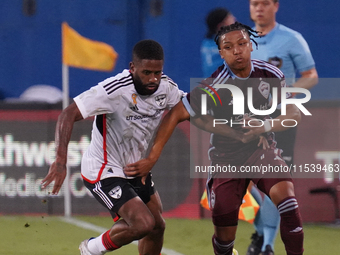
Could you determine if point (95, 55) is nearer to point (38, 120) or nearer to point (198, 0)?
point (38, 120)

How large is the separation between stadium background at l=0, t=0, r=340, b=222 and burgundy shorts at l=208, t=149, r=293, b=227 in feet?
11.4

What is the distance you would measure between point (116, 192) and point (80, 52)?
522 centimetres

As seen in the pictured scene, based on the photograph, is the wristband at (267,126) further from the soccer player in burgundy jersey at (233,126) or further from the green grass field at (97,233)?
the green grass field at (97,233)

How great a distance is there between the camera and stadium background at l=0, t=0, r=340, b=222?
9.20m

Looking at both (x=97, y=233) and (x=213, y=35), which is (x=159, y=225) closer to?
(x=97, y=233)

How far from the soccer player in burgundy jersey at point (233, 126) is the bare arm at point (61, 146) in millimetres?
626


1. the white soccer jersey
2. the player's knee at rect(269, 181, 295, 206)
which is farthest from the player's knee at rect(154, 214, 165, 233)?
the player's knee at rect(269, 181, 295, 206)

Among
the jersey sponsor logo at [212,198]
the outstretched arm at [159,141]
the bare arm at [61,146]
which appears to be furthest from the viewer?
→ the jersey sponsor logo at [212,198]

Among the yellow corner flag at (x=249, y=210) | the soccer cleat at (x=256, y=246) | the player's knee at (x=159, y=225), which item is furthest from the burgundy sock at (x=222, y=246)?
the yellow corner flag at (x=249, y=210)

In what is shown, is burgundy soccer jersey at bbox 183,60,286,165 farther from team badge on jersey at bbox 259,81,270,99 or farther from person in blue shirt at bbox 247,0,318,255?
person in blue shirt at bbox 247,0,318,255

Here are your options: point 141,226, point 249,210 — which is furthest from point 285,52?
point 141,226

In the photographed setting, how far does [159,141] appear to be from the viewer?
5414 mm

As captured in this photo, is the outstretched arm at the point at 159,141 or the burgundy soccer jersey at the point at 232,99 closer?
the outstretched arm at the point at 159,141

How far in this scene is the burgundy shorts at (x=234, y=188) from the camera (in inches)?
213
